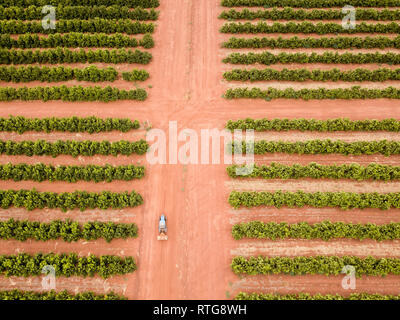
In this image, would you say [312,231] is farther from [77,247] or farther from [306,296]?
[77,247]

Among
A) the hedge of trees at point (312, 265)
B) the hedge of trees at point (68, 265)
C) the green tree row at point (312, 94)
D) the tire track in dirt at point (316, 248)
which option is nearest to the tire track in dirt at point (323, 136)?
the green tree row at point (312, 94)

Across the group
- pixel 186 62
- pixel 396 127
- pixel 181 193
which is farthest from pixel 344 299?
pixel 186 62

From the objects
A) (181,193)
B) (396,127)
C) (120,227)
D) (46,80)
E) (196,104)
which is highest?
(46,80)

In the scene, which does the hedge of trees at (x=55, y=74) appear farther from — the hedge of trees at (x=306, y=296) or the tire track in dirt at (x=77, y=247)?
the hedge of trees at (x=306, y=296)

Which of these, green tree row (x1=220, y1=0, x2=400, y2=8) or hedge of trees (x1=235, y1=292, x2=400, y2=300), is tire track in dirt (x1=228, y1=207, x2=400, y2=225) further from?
green tree row (x1=220, y1=0, x2=400, y2=8)

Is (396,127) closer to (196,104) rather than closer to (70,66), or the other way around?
(196,104)

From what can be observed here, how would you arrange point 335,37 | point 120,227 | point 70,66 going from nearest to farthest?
point 120,227
point 70,66
point 335,37

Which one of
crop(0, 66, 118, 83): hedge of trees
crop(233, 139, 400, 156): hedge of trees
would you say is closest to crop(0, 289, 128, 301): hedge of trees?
crop(233, 139, 400, 156): hedge of trees
